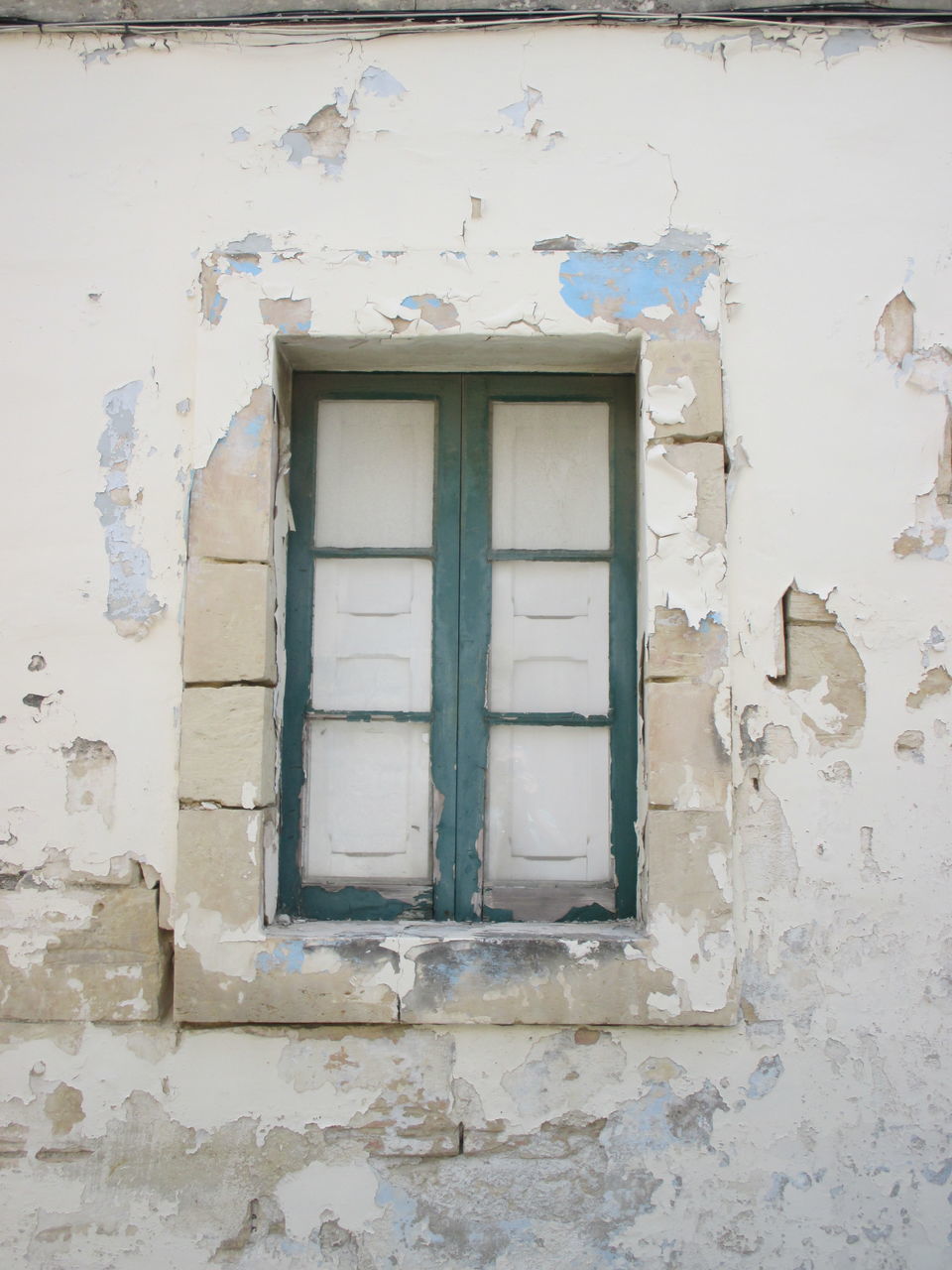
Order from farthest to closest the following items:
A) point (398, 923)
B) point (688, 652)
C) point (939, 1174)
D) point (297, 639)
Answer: point (297, 639) → point (398, 923) → point (688, 652) → point (939, 1174)

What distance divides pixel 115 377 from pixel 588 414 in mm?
Result: 1174

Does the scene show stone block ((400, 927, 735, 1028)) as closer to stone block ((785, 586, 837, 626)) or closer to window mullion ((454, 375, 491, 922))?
window mullion ((454, 375, 491, 922))

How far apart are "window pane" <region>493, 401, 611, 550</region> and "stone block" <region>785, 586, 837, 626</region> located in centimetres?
49

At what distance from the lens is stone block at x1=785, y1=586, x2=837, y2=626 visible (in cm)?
236

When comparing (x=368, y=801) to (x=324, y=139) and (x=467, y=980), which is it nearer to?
(x=467, y=980)

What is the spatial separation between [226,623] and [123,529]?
0.35 meters

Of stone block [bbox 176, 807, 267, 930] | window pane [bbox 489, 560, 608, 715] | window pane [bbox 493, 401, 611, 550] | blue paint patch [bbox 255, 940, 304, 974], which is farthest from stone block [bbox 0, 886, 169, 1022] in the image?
window pane [bbox 493, 401, 611, 550]

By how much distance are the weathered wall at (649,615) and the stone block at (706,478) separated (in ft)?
0.09

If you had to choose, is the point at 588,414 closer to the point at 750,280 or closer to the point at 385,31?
the point at 750,280

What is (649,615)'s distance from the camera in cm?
236

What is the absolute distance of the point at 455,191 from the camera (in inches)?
97.7

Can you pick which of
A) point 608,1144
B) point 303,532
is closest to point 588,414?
point 303,532

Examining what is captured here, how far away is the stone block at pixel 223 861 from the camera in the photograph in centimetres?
230

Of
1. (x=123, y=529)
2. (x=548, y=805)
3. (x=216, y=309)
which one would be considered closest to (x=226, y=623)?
(x=123, y=529)
